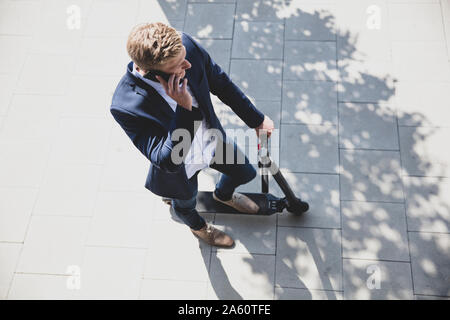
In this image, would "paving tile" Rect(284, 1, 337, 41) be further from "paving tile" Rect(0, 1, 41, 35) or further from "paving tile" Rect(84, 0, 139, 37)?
"paving tile" Rect(0, 1, 41, 35)

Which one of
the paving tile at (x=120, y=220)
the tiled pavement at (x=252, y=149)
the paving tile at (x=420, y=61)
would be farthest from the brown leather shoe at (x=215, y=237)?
the paving tile at (x=420, y=61)

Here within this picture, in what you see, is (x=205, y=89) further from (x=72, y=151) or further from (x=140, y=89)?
(x=72, y=151)

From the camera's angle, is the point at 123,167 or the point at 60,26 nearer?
the point at 123,167

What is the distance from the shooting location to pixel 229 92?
3.25 m

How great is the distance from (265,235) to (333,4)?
138 inches

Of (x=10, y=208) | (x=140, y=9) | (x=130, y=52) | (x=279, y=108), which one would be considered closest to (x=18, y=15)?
(x=140, y=9)

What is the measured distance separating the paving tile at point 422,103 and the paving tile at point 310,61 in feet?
2.80

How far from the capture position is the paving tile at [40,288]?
13.3ft

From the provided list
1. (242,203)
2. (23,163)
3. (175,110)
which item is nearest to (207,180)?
(242,203)

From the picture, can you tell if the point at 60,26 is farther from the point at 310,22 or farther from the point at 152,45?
the point at 152,45

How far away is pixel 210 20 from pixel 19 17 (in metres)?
3.00

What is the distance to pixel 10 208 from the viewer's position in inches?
179

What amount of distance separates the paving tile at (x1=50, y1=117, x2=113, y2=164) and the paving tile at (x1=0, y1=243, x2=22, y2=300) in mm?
1096

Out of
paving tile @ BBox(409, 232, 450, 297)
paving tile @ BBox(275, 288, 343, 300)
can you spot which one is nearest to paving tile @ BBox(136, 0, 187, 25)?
paving tile @ BBox(275, 288, 343, 300)
